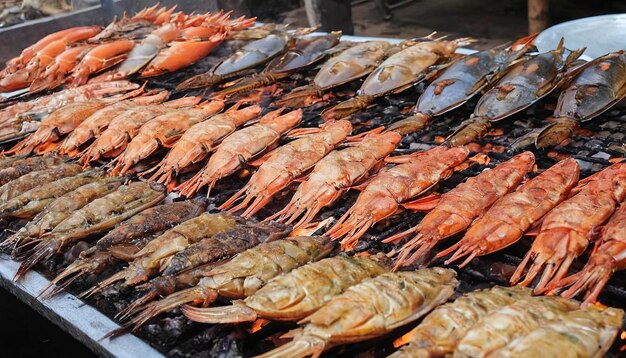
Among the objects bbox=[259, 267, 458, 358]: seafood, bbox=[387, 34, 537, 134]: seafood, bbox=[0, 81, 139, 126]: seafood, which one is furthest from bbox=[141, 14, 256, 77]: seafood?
bbox=[259, 267, 458, 358]: seafood

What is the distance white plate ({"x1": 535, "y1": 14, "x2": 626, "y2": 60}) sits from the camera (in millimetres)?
5512

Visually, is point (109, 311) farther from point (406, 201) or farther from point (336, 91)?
point (336, 91)

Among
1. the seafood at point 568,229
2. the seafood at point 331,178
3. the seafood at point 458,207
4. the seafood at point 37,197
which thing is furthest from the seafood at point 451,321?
the seafood at point 37,197

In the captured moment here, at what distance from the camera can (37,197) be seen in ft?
13.2

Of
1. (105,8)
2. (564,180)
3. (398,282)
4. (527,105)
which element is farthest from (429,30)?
(398,282)

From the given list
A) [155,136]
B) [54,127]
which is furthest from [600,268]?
[54,127]

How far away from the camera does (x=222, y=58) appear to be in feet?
22.1

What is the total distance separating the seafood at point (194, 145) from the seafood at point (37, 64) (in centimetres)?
347

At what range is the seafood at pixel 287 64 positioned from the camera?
5637 millimetres

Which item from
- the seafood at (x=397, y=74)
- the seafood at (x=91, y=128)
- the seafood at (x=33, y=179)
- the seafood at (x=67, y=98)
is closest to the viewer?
the seafood at (x=33, y=179)

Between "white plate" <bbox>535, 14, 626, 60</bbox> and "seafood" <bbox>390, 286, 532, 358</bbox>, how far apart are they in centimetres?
371

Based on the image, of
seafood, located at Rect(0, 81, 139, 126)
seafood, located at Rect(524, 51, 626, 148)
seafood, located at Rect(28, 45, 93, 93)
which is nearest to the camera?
seafood, located at Rect(524, 51, 626, 148)

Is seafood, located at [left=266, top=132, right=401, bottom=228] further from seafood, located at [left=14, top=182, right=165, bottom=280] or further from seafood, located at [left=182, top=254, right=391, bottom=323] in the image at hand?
seafood, located at [left=14, top=182, right=165, bottom=280]

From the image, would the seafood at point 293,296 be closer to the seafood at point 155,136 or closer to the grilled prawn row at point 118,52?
the seafood at point 155,136
